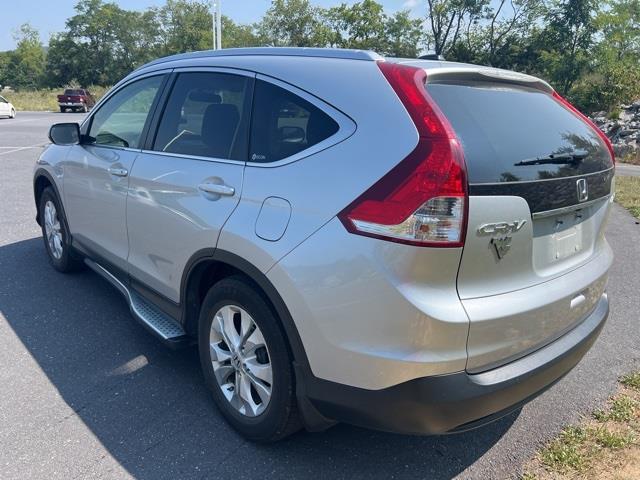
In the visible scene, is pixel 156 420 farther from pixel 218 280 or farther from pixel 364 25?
pixel 364 25

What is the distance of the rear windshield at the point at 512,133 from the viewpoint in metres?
2.03

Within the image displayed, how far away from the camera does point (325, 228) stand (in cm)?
206

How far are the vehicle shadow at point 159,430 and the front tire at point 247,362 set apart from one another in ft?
0.53

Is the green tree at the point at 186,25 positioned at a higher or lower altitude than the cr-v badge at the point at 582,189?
higher

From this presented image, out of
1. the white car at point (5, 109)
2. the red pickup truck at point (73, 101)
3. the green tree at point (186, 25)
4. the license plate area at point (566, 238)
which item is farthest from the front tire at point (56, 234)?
the green tree at point (186, 25)

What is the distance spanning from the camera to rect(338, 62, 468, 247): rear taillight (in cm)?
189

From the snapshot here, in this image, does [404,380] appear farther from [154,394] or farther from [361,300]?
[154,394]

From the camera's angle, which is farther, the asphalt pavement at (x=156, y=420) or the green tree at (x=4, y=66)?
the green tree at (x=4, y=66)

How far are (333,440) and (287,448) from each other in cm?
25

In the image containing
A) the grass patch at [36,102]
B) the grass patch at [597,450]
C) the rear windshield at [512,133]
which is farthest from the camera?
the grass patch at [36,102]

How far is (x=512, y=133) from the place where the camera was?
7.32ft

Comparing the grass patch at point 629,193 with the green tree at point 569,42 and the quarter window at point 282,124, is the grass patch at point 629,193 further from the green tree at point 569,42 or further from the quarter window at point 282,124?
the green tree at point 569,42

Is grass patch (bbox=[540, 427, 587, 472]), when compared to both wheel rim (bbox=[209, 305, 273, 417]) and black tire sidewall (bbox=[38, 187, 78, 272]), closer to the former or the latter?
wheel rim (bbox=[209, 305, 273, 417])

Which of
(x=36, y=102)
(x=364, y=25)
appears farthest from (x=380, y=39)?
(x=36, y=102)
